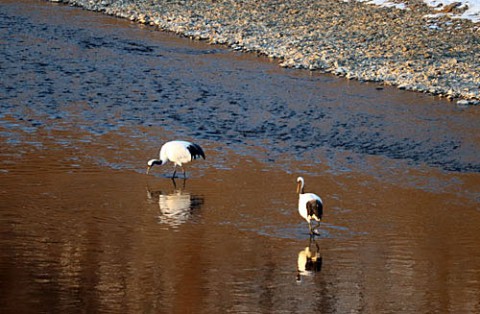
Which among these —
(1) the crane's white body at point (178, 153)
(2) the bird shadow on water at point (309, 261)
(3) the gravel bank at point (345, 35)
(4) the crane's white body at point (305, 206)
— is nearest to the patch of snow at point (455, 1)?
(3) the gravel bank at point (345, 35)

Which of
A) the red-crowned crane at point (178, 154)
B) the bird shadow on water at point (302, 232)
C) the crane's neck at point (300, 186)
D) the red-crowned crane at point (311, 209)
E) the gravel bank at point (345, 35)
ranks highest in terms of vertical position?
the gravel bank at point (345, 35)

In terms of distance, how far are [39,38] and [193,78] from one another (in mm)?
5796

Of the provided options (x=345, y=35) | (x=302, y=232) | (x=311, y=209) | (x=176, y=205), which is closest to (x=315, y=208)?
(x=311, y=209)

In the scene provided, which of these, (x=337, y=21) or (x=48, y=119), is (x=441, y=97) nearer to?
(x=337, y=21)

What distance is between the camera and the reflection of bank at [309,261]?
11023mm

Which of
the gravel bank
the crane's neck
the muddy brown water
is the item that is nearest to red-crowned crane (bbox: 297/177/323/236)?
the muddy brown water

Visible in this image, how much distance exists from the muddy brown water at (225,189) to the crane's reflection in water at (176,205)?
27mm

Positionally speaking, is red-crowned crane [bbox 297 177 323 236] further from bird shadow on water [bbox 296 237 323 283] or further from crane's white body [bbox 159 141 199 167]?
crane's white body [bbox 159 141 199 167]

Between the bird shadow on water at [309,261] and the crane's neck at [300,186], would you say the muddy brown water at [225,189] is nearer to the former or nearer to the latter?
the bird shadow on water at [309,261]

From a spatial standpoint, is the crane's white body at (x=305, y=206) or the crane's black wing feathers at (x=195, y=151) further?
the crane's black wing feathers at (x=195, y=151)

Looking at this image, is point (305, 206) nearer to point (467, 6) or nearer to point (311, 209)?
point (311, 209)

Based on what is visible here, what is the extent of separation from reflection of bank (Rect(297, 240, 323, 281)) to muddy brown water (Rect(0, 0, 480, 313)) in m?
0.04

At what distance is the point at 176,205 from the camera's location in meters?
13.7

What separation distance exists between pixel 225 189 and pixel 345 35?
35.4ft
